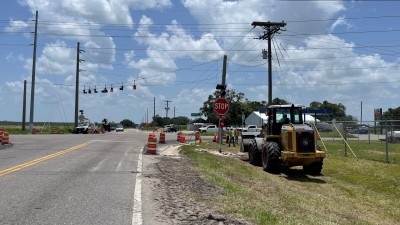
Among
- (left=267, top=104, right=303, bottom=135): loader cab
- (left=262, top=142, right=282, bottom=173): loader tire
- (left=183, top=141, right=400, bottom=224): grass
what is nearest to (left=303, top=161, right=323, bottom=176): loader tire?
(left=183, top=141, right=400, bottom=224): grass

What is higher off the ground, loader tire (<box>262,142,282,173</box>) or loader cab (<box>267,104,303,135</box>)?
loader cab (<box>267,104,303,135</box>)

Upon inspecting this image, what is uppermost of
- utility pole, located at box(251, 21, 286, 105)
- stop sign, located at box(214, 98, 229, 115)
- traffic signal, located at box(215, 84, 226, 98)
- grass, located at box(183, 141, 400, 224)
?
utility pole, located at box(251, 21, 286, 105)

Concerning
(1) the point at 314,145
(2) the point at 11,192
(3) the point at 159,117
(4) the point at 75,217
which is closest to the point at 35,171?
(2) the point at 11,192

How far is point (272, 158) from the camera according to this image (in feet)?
57.0

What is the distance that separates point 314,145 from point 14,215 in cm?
1155

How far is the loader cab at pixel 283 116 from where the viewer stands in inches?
723

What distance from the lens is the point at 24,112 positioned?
214 feet

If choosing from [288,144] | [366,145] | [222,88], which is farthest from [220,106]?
[366,145]

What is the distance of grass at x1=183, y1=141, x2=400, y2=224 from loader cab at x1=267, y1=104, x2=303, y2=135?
6.36ft

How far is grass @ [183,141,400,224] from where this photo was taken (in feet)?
28.7

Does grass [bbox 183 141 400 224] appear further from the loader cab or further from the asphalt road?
the asphalt road

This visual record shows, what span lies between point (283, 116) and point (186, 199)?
9703 millimetres

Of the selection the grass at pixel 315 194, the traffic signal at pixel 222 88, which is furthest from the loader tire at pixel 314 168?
the traffic signal at pixel 222 88

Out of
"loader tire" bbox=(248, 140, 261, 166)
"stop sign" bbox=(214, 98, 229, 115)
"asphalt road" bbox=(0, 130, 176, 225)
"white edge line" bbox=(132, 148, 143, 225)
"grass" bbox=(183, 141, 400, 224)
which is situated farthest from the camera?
"stop sign" bbox=(214, 98, 229, 115)
